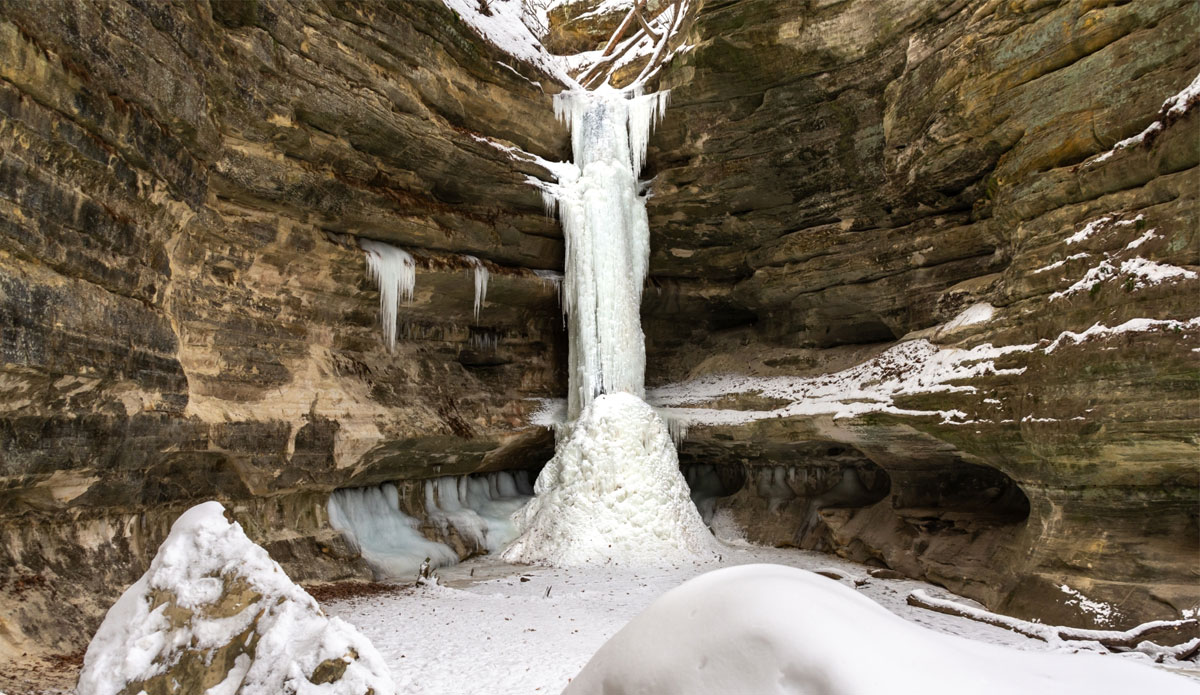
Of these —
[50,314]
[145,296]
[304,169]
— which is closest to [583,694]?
[50,314]

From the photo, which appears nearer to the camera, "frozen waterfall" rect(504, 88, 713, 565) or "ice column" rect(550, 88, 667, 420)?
"frozen waterfall" rect(504, 88, 713, 565)

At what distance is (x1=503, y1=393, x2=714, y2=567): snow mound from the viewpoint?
1352cm

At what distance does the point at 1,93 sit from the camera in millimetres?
6016

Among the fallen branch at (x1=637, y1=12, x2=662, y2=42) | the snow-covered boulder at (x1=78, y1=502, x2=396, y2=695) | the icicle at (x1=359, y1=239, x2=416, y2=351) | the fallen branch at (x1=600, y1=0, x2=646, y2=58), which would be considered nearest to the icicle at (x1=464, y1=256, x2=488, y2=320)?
the icicle at (x1=359, y1=239, x2=416, y2=351)

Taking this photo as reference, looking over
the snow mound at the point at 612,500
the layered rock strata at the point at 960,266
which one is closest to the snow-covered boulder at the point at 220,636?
the layered rock strata at the point at 960,266

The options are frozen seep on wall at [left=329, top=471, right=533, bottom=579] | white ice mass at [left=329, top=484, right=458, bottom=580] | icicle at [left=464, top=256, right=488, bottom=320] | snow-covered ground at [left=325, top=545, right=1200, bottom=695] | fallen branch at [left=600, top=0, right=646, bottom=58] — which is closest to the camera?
snow-covered ground at [left=325, top=545, right=1200, bottom=695]

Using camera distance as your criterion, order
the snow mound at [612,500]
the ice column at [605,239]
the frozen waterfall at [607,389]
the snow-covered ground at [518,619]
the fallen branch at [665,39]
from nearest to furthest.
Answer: the snow-covered ground at [518,619] < the snow mound at [612,500] < the frozen waterfall at [607,389] < the ice column at [605,239] < the fallen branch at [665,39]

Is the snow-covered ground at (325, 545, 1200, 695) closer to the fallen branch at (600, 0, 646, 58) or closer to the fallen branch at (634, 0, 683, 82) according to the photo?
the fallen branch at (634, 0, 683, 82)

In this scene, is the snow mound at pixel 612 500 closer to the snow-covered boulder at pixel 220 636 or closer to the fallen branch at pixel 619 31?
the snow-covered boulder at pixel 220 636

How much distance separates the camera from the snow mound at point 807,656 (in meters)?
2.18

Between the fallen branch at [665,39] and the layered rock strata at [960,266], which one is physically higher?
the fallen branch at [665,39]

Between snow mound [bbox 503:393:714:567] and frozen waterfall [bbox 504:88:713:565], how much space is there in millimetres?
21

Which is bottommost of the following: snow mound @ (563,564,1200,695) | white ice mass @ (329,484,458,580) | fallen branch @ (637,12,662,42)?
white ice mass @ (329,484,458,580)

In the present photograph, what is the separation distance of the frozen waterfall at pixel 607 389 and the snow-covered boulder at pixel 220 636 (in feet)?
30.2
